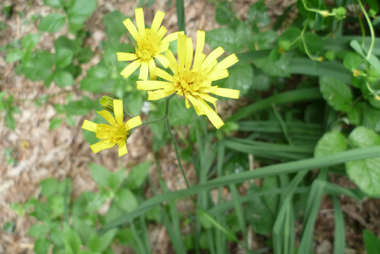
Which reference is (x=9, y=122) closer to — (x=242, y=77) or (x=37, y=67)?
(x=37, y=67)

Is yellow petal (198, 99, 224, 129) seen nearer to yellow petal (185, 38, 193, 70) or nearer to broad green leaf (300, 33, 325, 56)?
yellow petal (185, 38, 193, 70)

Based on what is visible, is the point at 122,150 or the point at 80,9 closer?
the point at 122,150

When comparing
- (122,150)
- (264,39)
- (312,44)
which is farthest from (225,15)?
(122,150)

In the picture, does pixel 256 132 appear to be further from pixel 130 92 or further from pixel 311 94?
pixel 130 92

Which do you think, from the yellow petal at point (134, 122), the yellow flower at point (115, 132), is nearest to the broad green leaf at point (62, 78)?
the yellow flower at point (115, 132)

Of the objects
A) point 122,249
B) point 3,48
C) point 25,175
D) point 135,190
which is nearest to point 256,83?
point 135,190

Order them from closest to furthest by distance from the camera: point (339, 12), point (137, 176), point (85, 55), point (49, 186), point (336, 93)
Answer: point (339, 12), point (336, 93), point (137, 176), point (49, 186), point (85, 55)

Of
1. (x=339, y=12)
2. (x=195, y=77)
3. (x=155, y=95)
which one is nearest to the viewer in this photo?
(x=155, y=95)

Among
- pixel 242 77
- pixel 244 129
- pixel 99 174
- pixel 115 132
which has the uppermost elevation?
pixel 242 77
